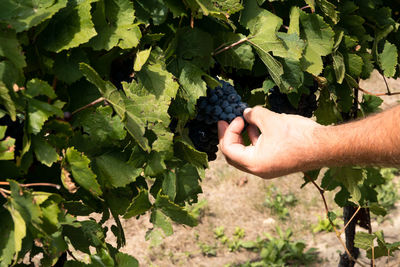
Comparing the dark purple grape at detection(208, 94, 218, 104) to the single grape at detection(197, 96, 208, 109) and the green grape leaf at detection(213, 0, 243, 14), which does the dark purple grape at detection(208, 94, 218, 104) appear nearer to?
the single grape at detection(197, 96, 208, 109)

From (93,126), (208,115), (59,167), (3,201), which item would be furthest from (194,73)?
(3,201)

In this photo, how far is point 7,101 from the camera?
3.60 ft

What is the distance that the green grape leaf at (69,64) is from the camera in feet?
4.14

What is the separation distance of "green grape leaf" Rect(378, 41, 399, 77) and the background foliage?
0.45 meters

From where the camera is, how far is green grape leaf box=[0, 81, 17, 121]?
1079mm

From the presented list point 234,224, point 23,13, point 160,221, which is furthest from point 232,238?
point 23,13

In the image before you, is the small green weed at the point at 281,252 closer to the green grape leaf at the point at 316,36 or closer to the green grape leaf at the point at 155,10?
the green grape leaf at the point at 316,36

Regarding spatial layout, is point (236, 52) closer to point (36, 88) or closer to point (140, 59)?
point (140, 59)

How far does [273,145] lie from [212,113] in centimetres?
22

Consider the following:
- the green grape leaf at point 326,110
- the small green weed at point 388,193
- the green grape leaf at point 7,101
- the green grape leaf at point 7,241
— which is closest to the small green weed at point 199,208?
the small green weed at point 388,193

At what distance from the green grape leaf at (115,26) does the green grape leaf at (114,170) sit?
289mm

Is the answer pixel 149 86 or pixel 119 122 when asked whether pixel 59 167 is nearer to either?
pixel 119 122

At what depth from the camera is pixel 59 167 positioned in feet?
4.33

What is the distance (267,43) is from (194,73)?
27 centimetres
